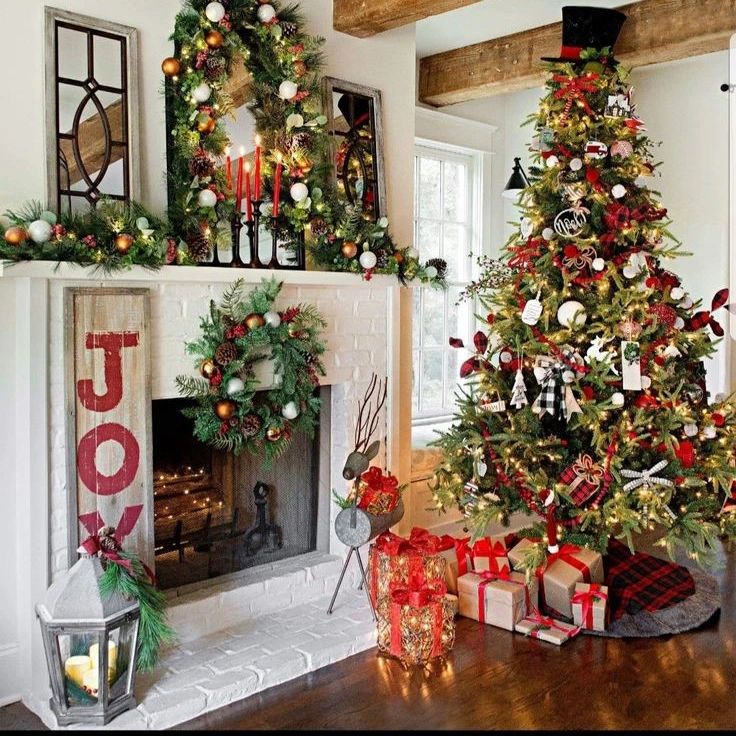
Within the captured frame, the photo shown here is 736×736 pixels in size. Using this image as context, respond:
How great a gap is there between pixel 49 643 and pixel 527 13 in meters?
3.58

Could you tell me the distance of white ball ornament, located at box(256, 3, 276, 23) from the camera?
10.3ft

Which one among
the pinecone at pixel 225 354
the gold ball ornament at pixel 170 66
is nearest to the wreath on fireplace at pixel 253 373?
the pinecone at pixel 225 354

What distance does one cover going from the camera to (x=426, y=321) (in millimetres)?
5246

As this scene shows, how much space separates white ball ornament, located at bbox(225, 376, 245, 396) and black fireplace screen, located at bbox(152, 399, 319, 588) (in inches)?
11.0

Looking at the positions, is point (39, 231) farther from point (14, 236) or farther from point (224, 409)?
point (224, 409)

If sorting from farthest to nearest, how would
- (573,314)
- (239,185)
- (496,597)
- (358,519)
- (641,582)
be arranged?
(641,582), (573,314), (496,597), (358,519), (239,185)

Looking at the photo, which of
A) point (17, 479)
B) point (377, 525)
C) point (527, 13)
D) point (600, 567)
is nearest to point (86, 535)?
point (17, 479)

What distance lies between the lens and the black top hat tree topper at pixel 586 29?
3.77 metres

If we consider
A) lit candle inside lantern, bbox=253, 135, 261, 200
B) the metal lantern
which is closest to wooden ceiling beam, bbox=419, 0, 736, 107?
lit candle inside lantern, bbox=253, 135, 261, 200

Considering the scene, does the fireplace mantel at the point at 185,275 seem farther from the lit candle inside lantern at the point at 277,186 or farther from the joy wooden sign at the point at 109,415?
the lit candle inside lantern at the point at 277,186

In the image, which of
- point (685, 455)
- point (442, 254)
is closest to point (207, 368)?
point (685, 455)

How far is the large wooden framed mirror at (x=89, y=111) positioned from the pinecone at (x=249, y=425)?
2.89 ft

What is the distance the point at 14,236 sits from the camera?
253 cm

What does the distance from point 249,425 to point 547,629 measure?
1.43 m
